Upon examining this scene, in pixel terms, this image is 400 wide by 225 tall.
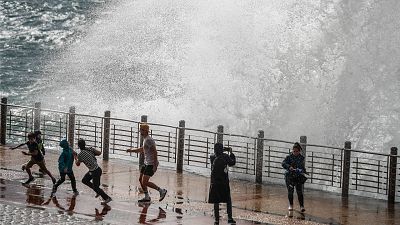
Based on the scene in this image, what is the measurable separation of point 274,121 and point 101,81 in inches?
1035

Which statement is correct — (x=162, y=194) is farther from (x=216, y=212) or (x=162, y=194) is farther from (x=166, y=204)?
(x=216, y=212)

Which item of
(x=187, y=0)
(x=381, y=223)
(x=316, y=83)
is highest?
(x=187, y=0)

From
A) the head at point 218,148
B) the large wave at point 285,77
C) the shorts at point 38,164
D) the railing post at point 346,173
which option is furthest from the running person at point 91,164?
the large wave at point 285,77

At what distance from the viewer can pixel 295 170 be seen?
84.4 ft

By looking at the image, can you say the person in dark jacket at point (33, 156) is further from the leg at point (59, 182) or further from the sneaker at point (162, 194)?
the sneaker at point (162, 194)

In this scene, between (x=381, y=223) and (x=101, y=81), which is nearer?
(x=381, y=223)

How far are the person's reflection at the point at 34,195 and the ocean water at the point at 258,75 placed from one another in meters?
14.6

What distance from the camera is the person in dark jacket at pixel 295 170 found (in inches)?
1011

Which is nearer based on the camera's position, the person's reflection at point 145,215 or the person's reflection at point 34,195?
the person's reflection at point 145,215

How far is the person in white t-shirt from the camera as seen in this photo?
26.0 metres

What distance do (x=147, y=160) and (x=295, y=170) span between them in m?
3.55

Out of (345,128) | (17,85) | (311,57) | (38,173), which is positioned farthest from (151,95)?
(38,173)

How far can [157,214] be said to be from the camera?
2516 cm

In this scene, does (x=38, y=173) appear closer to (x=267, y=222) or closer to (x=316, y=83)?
(x=267, y=222)
